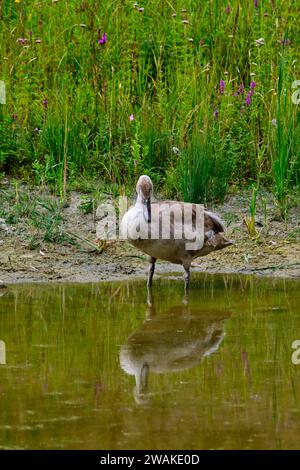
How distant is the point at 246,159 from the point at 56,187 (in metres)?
1.67

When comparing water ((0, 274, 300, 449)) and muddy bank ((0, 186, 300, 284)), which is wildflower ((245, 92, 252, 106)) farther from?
water ((0, 274, 300, 449))

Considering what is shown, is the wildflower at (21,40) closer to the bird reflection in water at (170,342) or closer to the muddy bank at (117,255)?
the muddy bank at (117,255)

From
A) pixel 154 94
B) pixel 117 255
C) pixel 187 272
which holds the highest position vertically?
pixel 154 94

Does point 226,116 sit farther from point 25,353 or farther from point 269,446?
point 269,446

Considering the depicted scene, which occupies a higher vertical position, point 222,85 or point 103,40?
point 103,40

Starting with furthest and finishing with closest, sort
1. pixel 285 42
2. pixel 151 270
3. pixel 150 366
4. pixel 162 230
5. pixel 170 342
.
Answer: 1. pixel 285 42
2. pixel 151 270
3. pixel 162 230
4. pixel 170 342
5. pixel 150 366

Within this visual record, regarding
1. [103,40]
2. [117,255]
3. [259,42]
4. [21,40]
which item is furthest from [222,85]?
[117,255]

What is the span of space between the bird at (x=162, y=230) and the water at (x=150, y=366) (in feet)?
0.80

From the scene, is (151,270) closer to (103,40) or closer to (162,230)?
(162,230)

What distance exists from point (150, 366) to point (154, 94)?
15.9 feet

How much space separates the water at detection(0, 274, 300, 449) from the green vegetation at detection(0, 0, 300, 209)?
5.39 feet

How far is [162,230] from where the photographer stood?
24.0 feet

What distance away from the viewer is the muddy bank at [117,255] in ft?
25.5

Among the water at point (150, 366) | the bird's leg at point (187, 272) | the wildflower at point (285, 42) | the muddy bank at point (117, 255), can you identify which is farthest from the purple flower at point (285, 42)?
the bird's leg at point (187, 272)
